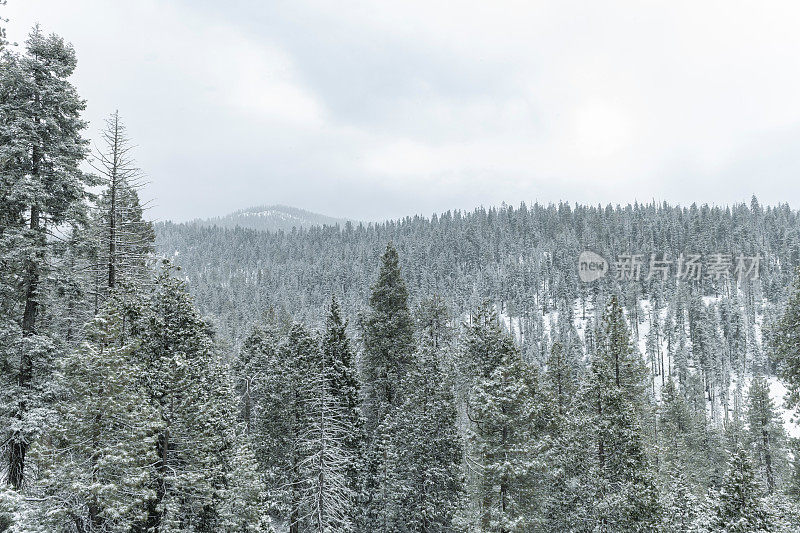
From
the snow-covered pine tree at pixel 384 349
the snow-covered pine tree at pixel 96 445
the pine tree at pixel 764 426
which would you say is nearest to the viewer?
the snow-covered pine tree at pixel 96 445

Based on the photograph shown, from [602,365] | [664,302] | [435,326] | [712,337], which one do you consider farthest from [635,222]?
[602,365]

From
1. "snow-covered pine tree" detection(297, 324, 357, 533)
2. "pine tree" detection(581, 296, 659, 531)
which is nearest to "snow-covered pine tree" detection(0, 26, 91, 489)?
"snow-covered pine tree" detection(297, 324, 357, 533)

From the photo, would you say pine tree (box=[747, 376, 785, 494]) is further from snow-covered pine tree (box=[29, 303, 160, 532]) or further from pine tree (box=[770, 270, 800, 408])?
snow-covered pine tree (box=[29, 303, 160, 532])

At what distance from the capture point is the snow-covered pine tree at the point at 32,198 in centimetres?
1338

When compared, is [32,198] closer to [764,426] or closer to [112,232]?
[112,232]

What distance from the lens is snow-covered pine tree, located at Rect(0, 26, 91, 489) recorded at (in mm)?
13383

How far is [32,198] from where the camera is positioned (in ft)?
44.0

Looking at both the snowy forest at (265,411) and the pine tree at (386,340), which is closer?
the snowy forest at (265,411)

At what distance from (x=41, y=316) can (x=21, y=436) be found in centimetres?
430

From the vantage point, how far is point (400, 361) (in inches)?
1048

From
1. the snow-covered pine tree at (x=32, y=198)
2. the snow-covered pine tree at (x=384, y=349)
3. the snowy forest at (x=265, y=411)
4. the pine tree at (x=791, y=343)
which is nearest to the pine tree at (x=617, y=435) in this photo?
the snowy forest at (x=265, y=411)

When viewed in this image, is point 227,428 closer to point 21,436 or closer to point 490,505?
point 21,436

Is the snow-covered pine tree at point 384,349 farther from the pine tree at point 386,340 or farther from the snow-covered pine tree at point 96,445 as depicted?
the snow-covered pine tree at point 96,445

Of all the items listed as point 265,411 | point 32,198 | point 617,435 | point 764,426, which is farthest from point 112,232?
point 764,426
